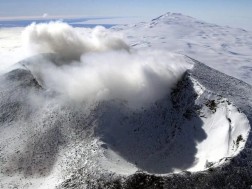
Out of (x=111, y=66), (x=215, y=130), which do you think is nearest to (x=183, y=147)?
(x=215, y=130)

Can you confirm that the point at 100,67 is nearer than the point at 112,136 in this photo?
No

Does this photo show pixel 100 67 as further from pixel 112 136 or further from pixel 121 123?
pixel 112 136

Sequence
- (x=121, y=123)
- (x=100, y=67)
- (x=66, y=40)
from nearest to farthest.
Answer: (x=121, y=123)
(x=100, y=67)
(x=66, y=40)

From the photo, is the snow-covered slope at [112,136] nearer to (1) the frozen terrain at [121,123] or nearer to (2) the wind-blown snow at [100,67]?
(1) the frozen terrain at [121,123]

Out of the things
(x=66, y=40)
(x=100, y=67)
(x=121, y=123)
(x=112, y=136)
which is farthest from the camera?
(x=66, y=40)

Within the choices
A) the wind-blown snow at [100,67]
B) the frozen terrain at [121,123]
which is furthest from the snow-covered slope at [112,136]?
the wind-blown snow at [100,67]

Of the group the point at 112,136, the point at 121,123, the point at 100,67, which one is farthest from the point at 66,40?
the point at 112,136

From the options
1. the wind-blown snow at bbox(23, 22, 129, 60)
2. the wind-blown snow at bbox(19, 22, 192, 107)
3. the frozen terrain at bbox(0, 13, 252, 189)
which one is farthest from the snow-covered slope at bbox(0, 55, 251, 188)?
the wind-blown snow at bbox(23, 22, 129, 60)

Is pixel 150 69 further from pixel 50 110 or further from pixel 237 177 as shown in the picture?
pixel 237 177
